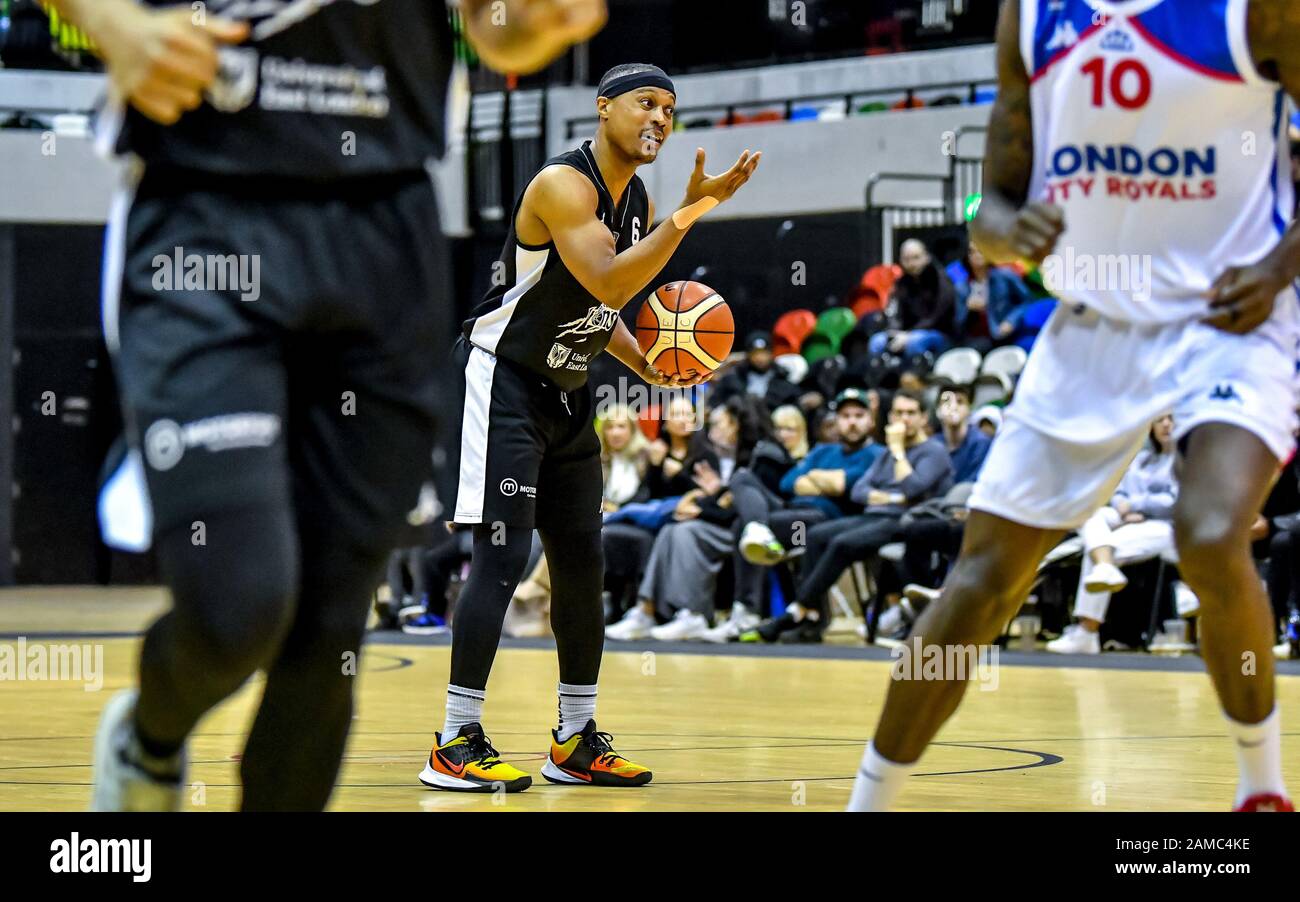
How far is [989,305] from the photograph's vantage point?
51.1 ft

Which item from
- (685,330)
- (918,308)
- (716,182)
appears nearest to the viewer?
(716,182)

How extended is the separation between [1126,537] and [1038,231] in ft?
27.1

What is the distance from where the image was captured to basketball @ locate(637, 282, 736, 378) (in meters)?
6.09

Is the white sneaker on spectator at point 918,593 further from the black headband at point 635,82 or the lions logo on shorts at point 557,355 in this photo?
the black headband at point 635,82

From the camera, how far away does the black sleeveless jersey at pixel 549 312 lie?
19.0ft

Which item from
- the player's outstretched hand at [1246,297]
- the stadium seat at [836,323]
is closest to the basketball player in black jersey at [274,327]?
the player's outstretched hand at [1246,297]

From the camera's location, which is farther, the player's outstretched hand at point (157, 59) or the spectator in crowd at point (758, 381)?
the spectator in crowd at point (758, 381)

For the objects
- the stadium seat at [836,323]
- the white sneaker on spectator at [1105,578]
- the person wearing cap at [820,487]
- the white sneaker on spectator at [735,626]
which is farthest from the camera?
the stadium seat at [836,323]

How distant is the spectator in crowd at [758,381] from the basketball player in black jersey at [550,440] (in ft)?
29.3

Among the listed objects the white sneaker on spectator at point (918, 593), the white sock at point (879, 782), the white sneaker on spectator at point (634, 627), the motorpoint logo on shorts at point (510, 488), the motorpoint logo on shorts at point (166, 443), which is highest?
the motorpoint logo on shorts at point (166, 443)

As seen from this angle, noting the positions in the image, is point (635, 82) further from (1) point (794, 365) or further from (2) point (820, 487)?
(1) point (794, 365)

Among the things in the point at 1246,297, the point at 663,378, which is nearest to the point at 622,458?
the point at 663,378
